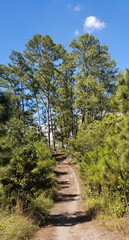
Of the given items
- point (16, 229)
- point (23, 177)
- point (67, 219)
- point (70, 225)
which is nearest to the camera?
point (16, 229)

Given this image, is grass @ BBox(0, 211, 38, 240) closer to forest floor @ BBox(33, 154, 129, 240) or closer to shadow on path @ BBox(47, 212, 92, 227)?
forest floor @ BBox(33, 154, 129, 240)

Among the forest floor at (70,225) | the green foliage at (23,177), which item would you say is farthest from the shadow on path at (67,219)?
the green foliage at (23,177)

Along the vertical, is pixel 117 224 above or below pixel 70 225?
above

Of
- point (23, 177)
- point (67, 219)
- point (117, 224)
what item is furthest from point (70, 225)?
point (23, 177)

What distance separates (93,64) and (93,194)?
20.3 metres

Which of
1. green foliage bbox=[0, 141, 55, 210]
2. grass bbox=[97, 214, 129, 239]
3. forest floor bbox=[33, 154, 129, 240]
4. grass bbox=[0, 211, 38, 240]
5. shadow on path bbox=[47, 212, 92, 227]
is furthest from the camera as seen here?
green foliage bbox=[0, 141, 55, 210]

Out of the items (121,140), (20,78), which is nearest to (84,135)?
(121,140)

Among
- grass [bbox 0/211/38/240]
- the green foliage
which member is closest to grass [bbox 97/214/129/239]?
grass [bbox 0/211/38/240]

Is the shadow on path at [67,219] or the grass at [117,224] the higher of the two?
the grass at [117,224]

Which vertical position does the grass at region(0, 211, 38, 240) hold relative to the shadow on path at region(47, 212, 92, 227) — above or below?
above

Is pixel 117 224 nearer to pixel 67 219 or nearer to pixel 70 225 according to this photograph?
pixel 70 225

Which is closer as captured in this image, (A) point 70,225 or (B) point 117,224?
(B) point 117,224

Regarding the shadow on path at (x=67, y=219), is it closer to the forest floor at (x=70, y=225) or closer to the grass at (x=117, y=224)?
the forest floor at (x=70, y=225)

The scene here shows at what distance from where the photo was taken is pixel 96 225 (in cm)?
587
